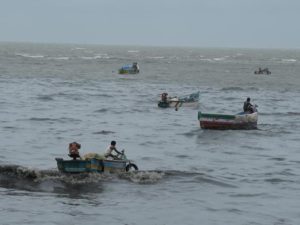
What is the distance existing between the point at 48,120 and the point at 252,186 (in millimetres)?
24670

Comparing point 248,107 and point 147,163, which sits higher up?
point 248,107

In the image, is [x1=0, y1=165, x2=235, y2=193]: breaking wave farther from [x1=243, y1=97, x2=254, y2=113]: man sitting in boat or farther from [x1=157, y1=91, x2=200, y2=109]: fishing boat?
[x1=157, y1=91, x2=200, y2=109]: fishing boat

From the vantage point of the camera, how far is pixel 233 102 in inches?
2803

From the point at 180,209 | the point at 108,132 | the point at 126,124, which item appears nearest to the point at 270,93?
the point at 126,124

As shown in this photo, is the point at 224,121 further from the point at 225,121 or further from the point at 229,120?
the point at 229,120

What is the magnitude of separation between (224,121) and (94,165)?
63.0ft

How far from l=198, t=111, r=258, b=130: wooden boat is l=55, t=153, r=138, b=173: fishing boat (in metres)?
15.9

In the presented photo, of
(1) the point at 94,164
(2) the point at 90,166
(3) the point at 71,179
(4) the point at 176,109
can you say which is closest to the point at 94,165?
(1) the point at 94,164

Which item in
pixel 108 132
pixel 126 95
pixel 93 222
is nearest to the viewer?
pixel 93 222

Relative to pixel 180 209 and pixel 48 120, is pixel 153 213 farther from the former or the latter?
pixel 48 120

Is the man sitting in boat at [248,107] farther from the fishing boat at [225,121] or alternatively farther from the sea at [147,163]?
the sea at [147,163]

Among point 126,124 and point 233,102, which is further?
point 233,102

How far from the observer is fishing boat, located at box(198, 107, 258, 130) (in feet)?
153

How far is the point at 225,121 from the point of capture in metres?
47.0
